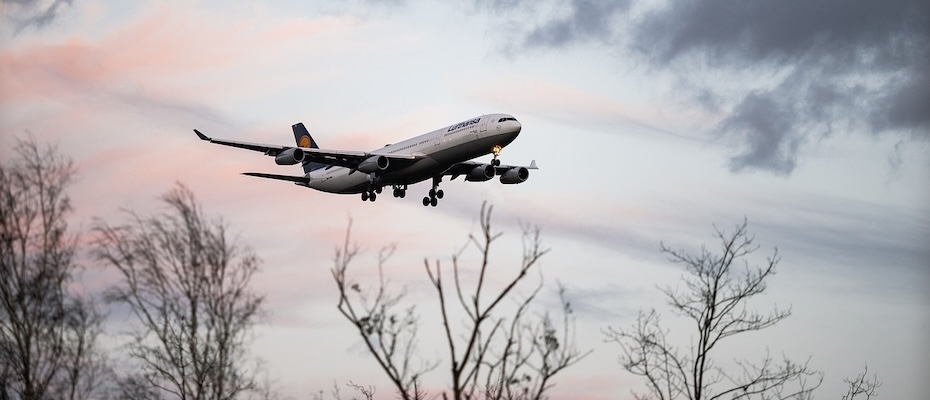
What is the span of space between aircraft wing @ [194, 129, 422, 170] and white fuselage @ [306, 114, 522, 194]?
802 millimetres

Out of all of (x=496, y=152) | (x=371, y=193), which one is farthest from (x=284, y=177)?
(x=496, y=152)

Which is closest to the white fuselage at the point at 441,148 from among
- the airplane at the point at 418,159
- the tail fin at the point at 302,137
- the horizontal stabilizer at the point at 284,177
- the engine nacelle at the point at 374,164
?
the airplane at the point at 418,159

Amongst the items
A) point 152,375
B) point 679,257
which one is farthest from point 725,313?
point 152,375

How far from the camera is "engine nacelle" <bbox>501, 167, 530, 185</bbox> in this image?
7681 cm

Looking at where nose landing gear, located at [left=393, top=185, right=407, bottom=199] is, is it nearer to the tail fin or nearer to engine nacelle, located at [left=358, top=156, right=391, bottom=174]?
engine nacelle, located at [left=358, top=156, right=391, bottom=174]

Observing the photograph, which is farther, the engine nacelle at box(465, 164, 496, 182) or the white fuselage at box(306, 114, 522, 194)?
the engine nacelle at box(465, 164, 496, 182)

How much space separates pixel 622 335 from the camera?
30.8 m

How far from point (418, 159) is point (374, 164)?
2767 millimetres

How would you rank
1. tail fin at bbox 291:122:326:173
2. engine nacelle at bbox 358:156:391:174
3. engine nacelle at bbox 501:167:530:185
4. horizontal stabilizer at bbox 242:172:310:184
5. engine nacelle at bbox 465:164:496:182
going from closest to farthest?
engine nacelle at bbox 358:156:391:174 < engine nacelle at bbox 465:164:496:182 < engine nacelle at bbox 501:167:530:185 < horizontal stabilizer at bbox 242:172:310:184 < tail fin at bbox 291:122:326:173

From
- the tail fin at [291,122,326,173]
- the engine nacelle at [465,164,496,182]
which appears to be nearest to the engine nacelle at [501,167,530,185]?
the engine nacelle at [465,164,496,182]

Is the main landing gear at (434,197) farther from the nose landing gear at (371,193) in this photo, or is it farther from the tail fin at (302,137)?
the tail fin at (302,137)

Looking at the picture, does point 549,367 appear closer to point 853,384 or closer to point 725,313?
point 725,313

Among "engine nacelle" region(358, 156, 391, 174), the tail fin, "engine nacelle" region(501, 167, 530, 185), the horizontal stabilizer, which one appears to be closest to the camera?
"engine nacelle" region(358, 156, 391, 174)

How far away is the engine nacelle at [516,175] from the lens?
7681cm
